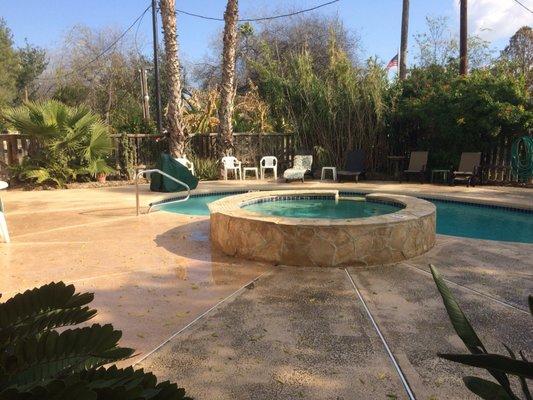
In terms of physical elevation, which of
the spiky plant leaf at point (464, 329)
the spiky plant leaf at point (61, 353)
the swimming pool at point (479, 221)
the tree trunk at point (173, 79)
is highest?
the tree trunk at point (173, 79)

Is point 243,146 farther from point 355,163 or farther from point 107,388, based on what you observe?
point 107,388

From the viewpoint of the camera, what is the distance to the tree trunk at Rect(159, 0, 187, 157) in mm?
11180

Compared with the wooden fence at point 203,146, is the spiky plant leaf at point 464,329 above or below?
below

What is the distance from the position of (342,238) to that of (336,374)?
6.33 ft

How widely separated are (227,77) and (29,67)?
23933 millimetres

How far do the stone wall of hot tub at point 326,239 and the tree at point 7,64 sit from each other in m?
27.0

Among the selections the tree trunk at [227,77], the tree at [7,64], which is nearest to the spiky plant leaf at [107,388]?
the tree trunk at [227,77]

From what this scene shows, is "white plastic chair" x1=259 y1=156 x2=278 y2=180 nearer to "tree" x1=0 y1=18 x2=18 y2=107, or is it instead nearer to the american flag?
the american flag

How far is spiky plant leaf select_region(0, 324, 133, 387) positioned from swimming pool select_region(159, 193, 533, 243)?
6.04 meters

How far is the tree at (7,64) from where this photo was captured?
1041 inches

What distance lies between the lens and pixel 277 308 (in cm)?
313

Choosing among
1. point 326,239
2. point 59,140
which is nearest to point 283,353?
point 326,239

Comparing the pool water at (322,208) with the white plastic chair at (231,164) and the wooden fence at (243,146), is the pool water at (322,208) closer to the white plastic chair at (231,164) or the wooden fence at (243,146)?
the white plastic chair at (231,164)

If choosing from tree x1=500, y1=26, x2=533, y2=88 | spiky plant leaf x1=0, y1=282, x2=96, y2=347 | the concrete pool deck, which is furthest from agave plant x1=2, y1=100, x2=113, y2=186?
tree x1=500, y1=26, x2=533, y2=88
